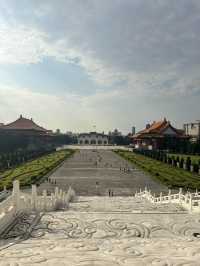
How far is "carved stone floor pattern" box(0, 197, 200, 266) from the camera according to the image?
570cm

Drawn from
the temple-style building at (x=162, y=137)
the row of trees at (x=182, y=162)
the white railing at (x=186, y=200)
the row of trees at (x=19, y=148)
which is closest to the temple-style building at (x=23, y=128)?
the row of trees at (x=19, y=148)

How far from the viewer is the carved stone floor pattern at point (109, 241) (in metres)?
5.70

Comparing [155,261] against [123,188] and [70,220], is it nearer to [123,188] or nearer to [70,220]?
[70,220]

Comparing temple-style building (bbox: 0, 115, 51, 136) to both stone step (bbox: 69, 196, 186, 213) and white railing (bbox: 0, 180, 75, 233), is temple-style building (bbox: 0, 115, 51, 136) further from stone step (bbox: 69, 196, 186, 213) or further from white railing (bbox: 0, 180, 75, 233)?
white railing (bbox: 0, 180, 75, 233)

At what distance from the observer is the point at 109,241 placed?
725 centimetres

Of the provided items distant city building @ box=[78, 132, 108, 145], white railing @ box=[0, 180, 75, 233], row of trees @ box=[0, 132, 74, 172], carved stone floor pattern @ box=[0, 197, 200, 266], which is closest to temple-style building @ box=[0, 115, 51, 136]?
row of trees @ box=[0, 132, 74, 172]

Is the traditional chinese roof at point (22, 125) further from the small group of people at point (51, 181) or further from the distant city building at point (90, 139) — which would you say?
the small group of people at point (51, 181)

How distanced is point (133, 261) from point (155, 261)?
1.11 ft

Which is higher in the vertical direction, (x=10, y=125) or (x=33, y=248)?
(x=10, y=125)

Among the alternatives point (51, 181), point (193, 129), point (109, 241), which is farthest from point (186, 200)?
point (193, 129)

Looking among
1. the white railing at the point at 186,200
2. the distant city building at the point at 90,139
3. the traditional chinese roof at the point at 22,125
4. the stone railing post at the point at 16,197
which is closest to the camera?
the stone railing post at the point at 16,197

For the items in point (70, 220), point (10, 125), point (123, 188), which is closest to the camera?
point (70, 220)

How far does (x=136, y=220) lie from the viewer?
9.36m

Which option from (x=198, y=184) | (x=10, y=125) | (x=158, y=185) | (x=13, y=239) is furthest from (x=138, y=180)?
(x=10, y=125)
